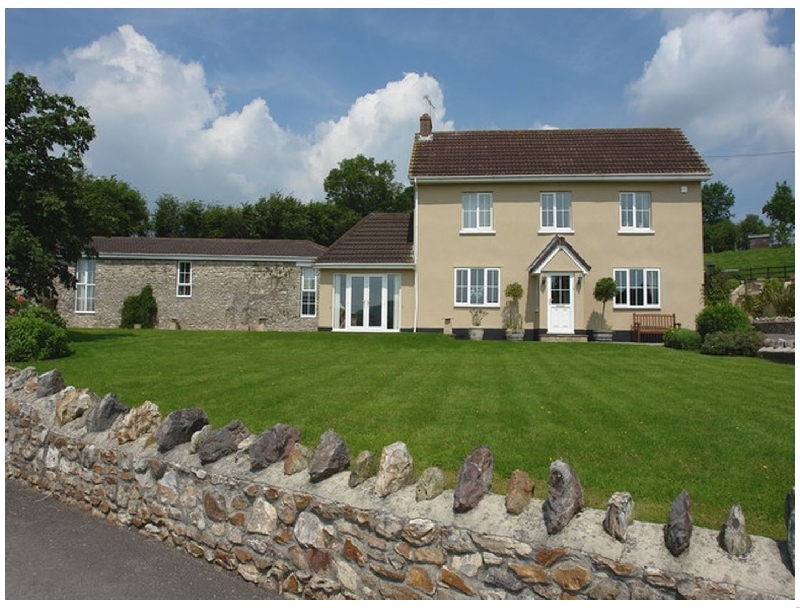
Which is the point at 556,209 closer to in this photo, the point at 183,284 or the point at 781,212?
the point at 183,284

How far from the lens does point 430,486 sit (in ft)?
13.3

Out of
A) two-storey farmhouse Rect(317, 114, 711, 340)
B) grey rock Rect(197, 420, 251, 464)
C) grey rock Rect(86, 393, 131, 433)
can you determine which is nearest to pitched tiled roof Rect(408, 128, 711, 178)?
two-storey farmhouse Rect(317, 114, 711, 340)

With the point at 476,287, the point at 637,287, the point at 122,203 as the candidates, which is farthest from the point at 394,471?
the point at 122,203

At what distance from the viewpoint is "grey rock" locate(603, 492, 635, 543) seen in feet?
11.1

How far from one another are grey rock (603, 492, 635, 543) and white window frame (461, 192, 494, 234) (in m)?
21.9

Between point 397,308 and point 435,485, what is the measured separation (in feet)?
68.7

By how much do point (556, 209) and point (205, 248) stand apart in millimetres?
18595

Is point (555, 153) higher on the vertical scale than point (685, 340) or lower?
higher

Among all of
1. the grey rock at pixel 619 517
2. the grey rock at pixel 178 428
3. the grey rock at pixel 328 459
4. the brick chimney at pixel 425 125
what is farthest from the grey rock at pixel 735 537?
the brick chimney at pixel 425 125

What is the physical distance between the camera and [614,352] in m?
17.2

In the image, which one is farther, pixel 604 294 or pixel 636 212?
pixel 636 212

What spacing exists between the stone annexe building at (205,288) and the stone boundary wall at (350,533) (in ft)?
77.3

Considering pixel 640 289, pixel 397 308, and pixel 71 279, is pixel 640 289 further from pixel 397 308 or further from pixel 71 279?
pixel 71 279

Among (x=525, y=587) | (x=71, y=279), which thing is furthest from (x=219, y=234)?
(x=525, y=587)
